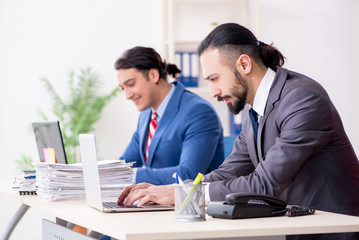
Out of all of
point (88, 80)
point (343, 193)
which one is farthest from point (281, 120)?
point (88, 80)

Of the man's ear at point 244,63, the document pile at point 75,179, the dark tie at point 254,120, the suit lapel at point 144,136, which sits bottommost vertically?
the suit lapel at point 144,136

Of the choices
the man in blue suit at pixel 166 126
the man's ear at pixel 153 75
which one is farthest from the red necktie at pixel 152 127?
the man's ear at pixel 153 75

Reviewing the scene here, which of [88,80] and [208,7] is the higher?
[208,7]

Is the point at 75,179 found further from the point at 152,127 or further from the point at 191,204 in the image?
the point at 152,127

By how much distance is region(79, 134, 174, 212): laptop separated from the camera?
1.76 metres

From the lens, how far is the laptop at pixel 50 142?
236 cm

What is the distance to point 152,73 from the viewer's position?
10.5ft

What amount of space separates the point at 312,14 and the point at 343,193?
384 cm

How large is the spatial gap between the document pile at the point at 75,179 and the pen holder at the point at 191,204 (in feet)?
2.22

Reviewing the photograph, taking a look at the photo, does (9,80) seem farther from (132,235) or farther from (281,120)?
(132,235)

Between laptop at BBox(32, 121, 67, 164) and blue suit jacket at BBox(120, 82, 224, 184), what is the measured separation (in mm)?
583

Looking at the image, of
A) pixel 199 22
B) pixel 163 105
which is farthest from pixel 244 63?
pixel 199 22

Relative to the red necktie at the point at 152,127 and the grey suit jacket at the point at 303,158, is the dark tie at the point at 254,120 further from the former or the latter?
the red necktie at the point at 152,127

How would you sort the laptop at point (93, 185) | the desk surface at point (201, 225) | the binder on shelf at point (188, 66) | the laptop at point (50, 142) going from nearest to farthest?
the desk surface at point (201, 225)
the laptop at point (93, 185)
the laptop at point (50, 142)
the binder on shelf at point (188, 66)
